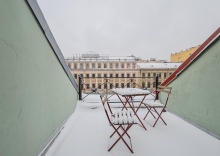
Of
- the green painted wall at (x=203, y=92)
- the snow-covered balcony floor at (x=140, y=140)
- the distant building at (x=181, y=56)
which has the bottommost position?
the snow-covered balcony floor at (x=140, y=140)

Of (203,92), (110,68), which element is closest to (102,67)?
(110,68)

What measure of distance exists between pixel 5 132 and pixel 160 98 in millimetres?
5495

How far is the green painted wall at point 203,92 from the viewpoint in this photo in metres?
3.05

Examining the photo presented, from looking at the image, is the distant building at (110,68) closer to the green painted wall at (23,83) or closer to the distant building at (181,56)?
the distant building at (181,56)

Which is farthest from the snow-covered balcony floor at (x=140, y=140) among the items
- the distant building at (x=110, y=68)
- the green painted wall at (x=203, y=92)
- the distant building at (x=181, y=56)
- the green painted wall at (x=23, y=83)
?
the distant building at (x=110, y=68)

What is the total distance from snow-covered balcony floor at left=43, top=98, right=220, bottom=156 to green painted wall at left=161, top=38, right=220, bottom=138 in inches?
10.6

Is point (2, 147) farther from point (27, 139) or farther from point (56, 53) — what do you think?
point (56, 53)

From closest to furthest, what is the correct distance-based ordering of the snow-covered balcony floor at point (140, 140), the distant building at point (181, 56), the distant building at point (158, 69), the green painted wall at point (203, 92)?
1. the snow-covered balcony floor at point (140, 140)
2. the green painted wall at point (203, 92)
3. the distant building at point (181, 56)
4. the distant building at point (158, 69)

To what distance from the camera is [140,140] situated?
2928 mm

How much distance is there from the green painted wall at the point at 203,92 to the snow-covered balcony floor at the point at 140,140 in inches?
10.6

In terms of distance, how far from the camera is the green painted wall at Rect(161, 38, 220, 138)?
10.00 feet

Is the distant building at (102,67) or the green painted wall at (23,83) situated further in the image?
the distant building at (102,67)

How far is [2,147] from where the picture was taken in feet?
4.63

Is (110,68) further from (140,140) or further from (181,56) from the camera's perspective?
(140,140)
